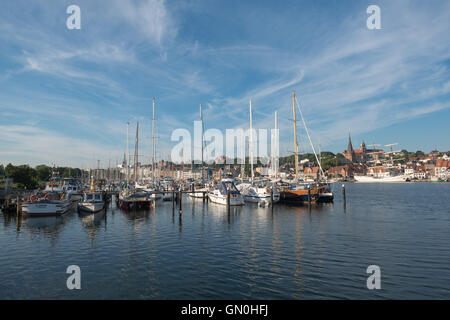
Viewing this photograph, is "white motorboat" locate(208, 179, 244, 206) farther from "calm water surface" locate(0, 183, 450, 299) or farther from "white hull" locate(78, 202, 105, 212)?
"white hull" locate(78, 202, 105, 212)

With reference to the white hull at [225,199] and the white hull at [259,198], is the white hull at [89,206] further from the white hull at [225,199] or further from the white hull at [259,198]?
the white hull at [259,198]

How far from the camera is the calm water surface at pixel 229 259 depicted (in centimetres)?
1347

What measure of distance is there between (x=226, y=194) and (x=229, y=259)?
31785 mm

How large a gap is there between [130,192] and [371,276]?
146ft

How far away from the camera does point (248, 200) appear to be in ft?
189

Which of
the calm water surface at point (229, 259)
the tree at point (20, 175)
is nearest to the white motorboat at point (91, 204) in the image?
the calm water surface at point (229, 259)

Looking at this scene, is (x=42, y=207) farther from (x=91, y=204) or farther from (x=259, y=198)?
(x=259, y=198)

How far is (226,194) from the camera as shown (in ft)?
166

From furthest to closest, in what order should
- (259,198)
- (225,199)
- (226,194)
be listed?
(259,198) → (225,199) → (226,194)

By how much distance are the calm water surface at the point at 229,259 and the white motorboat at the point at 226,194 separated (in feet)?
57.8
